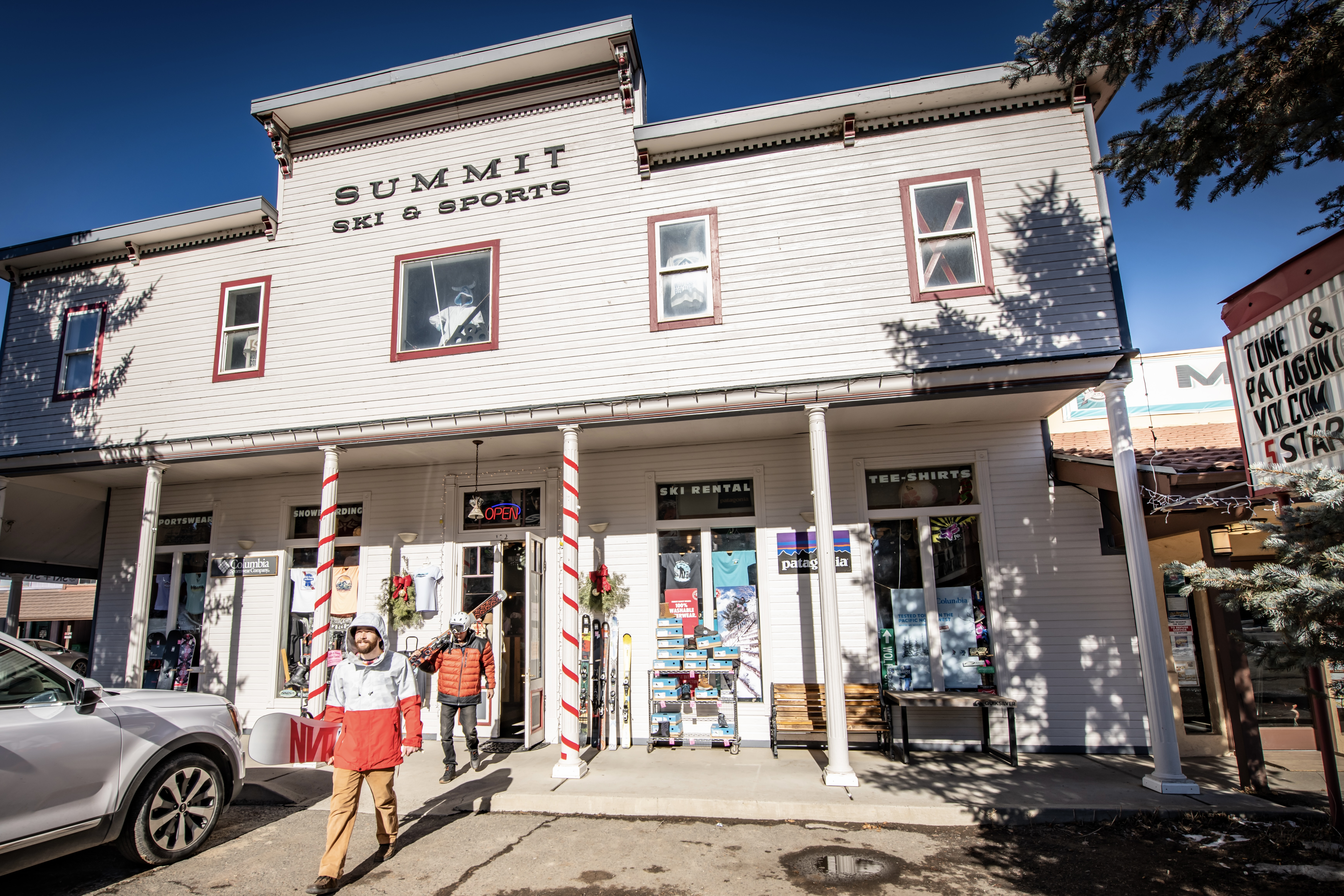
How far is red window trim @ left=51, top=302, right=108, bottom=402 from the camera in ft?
36.9

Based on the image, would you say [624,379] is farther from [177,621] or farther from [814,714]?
[177,621]

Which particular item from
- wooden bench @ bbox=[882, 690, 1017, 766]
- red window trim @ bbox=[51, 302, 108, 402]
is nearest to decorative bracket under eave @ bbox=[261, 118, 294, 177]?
red window trim @ bbox=[51, 302, 108, 402]

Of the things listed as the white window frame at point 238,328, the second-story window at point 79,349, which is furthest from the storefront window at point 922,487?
the second-story window at point 79,349

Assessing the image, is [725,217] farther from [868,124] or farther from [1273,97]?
[1273,97]

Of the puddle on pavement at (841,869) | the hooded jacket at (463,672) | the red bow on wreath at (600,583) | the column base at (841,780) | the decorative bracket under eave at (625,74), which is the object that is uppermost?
the decorative bracket under eave at (625,74)

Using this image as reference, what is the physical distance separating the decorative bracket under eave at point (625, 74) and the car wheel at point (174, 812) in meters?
8.37

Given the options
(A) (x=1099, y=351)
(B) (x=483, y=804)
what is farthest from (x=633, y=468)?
(A) (x=1099, y=351)

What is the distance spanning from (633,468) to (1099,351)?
18.4 feet

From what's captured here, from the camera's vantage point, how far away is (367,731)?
206 inches

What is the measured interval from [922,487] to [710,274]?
373cm

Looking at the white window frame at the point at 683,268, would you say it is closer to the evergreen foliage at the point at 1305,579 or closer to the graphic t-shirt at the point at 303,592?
the evergreen foliage at the point at 1305,579

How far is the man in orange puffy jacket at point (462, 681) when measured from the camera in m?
8.06

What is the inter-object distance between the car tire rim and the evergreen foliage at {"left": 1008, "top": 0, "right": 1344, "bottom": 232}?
803cm

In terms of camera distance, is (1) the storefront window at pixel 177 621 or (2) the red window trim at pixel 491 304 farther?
(1) the storefront window at pixel 177 621
